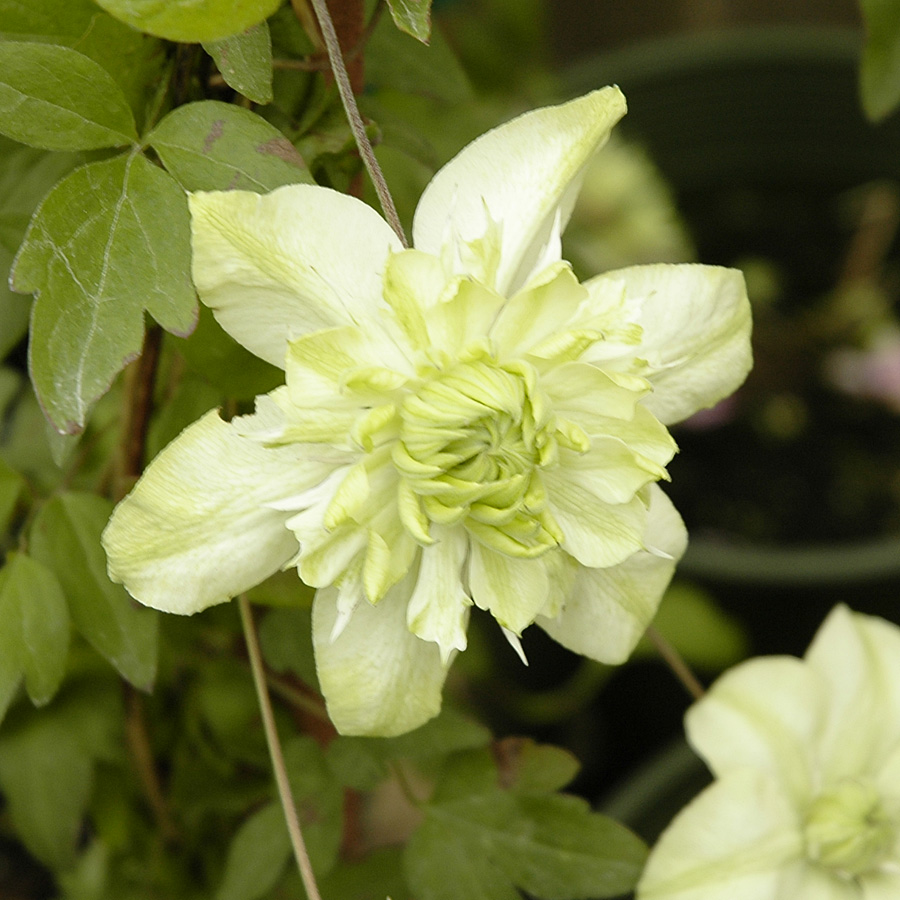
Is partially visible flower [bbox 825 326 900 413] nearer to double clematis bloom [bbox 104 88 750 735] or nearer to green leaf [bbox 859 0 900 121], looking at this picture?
green leaf [bbox 859 0 900 121]

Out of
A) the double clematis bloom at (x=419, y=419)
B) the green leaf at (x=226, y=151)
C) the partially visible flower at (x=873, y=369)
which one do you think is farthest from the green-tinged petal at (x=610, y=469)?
the partially visible flower at (x=873, y=369)

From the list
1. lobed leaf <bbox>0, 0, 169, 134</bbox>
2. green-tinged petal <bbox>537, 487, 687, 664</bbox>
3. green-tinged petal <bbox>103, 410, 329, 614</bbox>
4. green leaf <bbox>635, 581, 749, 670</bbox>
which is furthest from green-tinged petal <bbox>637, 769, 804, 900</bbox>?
green leaf <bbox>635, 581, 749, 670</bbox>

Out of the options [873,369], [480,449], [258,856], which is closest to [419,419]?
[480,449]

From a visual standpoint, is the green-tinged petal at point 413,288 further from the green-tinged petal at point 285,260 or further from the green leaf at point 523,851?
the green leaf at point 523,851

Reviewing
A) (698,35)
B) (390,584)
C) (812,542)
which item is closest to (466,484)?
(390,584)

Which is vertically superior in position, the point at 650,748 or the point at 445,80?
the point at 445,80

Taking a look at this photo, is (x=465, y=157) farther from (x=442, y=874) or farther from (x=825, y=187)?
(x=825, y=187)
